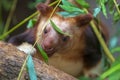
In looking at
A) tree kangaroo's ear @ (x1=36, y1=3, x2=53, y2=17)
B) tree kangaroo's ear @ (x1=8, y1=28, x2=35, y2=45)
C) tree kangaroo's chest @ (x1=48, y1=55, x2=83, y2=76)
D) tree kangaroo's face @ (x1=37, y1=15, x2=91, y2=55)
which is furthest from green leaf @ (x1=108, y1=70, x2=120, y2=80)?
tree kangaroo's chest @ (x1=48, y1=55, x2=83, y2=76)

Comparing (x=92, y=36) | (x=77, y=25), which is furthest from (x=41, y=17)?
(x=92, y=36)

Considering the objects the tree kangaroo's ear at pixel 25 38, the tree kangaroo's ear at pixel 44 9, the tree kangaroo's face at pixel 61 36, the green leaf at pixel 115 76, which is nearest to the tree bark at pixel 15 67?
the green leaf at pixel 115 76

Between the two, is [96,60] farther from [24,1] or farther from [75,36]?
[24,1]

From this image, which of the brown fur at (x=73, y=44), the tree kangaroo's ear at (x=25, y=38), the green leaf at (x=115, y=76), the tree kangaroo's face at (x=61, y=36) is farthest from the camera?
the tree kangaroo's ear at (x=25, y=38)

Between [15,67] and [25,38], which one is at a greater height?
[25,38]

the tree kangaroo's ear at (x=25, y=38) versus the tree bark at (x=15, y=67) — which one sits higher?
the tree kangaroo's ear at (x=25, y=38)

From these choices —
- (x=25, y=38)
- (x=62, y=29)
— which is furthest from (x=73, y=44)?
(x=25, y=38)

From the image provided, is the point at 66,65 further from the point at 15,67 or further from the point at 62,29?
the point at 15,67

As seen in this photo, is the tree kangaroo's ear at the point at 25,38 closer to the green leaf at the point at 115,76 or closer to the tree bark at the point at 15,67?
the tree bark at the point at 15,67

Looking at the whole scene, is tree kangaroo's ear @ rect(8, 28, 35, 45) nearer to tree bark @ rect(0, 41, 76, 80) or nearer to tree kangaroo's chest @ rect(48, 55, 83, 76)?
tree kangaroo's chest @ rect(48, 55, 83, 76)
